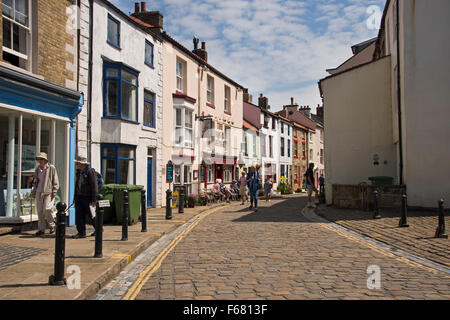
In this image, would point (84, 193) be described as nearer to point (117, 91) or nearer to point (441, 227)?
point (117, 91)

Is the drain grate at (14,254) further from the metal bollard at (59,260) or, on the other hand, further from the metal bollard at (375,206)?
the metal bollard at (375,206)

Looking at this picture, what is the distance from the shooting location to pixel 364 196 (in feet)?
50.0

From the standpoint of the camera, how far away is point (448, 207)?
44.1 feet

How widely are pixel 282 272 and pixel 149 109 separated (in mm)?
13967

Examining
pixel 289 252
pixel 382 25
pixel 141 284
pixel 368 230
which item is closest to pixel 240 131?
pixel 382 25

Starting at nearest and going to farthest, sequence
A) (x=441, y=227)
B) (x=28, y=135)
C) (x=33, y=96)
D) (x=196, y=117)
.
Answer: (x=441, y=227) < (x=33, y=96) < (x=28, y=135) < (x=196, y=117)

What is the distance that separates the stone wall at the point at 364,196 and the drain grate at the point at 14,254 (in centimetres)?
1141

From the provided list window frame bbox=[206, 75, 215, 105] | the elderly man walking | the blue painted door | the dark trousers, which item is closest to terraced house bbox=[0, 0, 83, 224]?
the elderly man walking

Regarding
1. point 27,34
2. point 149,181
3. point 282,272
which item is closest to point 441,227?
point 282,272

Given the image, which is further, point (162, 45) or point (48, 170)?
point (162, 45)

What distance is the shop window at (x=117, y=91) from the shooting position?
50.2 ft
